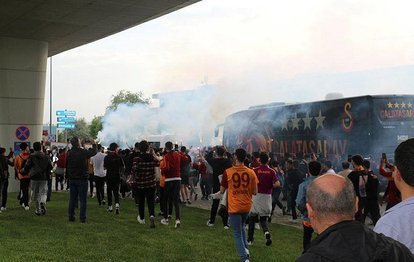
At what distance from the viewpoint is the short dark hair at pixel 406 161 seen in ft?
10.1

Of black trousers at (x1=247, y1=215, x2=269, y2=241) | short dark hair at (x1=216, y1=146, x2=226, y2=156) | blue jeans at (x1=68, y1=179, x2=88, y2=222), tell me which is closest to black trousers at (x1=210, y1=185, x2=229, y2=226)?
short dark hair at (x1=216, y1=146, x2=226, y2=156)

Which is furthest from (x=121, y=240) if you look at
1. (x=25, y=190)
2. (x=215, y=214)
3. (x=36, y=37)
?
(x=36, y=37)

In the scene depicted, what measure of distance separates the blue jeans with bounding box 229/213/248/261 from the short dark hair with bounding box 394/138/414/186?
5.48 meters

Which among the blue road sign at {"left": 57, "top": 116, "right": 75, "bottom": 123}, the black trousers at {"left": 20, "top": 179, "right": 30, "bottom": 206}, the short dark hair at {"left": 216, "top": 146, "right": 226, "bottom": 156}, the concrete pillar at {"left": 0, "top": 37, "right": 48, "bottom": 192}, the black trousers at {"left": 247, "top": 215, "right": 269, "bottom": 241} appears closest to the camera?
the black trousers at {"left": 247, "top": 215, "right": 269, "bottom": 241}

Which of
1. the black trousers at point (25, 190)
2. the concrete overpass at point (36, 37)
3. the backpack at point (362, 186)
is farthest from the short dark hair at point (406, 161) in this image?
the black trousers at point (25, 190)

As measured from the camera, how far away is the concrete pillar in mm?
21172

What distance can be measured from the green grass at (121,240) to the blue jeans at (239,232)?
724 millimetres

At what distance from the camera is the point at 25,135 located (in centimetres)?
2097

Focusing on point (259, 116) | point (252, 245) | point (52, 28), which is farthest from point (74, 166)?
point (259, 116)

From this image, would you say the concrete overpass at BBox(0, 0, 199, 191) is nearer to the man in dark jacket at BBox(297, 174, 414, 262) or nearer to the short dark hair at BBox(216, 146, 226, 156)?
the short dark hair at BBox(216, 146, 226, 156)

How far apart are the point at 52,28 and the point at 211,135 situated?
24756 millimetres

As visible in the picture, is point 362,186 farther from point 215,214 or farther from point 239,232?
point 239,232

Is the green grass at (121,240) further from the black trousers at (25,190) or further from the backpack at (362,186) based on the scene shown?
the backpack at (362,186)

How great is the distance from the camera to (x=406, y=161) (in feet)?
10.1
